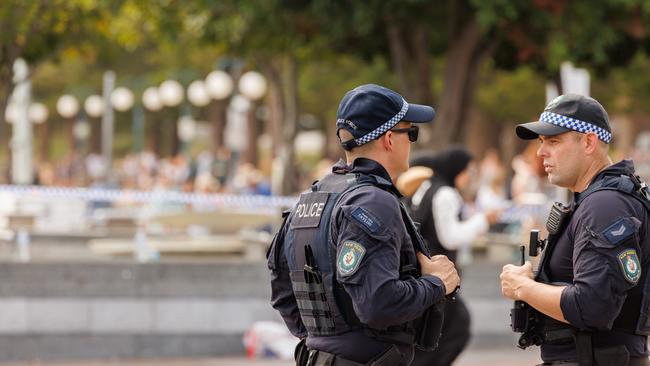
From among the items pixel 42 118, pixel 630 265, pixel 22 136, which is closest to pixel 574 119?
pixel 630 265

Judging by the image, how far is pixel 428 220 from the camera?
898 cm

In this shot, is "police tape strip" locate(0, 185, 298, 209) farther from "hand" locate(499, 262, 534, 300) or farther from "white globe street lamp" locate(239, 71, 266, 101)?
"white globe street lamp" locate(239, 71, 266, 101)

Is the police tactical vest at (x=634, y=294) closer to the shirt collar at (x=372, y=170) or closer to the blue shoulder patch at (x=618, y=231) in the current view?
the blue shoulder patch at (x=618, y=231)

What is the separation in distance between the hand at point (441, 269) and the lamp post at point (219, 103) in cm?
2493

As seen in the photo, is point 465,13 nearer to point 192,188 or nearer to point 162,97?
point 192,188

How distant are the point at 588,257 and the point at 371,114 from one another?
2.97ft

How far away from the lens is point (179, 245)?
48.1ft

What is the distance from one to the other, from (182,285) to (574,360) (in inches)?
285

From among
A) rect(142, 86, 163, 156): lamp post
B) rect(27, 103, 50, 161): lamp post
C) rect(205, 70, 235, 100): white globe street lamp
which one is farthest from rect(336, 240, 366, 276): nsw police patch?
rect(27, 103, 50, 161): lamp post

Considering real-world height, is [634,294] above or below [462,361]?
above

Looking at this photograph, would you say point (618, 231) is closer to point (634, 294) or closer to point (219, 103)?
point (634, 294)

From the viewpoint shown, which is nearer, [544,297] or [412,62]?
[544,297]

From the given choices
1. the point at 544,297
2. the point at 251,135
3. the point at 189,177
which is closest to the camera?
the point at 544,297

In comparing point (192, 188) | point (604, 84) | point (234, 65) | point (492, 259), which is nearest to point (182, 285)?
point (492, 259)
